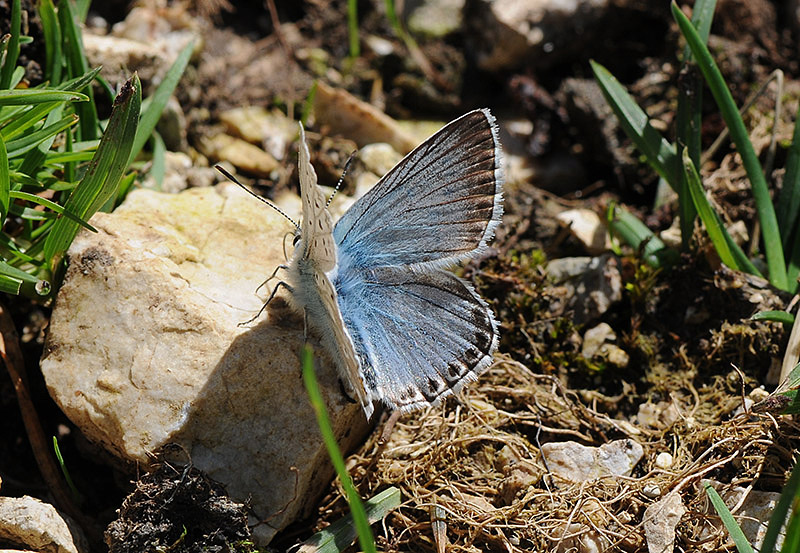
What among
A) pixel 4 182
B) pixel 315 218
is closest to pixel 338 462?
pixel 315 218

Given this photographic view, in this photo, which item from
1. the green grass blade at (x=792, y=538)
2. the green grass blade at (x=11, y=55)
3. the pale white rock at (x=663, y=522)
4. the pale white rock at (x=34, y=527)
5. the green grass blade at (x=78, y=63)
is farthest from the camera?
the green grass blade at (x=78, y=63)

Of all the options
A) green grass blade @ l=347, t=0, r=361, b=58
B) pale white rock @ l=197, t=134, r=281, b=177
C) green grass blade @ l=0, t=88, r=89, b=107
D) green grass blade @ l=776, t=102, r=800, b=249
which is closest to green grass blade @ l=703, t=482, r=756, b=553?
green grass blade @ l=776, t=102, r=800, b=249

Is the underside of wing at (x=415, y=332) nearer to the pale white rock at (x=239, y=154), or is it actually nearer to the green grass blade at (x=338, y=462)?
the green grass blade at (x=338, y=462)

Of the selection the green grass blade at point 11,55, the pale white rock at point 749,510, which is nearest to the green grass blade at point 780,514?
the pale white rock at point 749,510

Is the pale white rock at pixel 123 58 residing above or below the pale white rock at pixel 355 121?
above

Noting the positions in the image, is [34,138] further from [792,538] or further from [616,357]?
[792,538]

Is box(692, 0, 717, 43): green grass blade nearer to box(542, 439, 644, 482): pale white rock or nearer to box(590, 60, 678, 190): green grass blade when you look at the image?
box(590, 60, 678, 190): green grass blade
